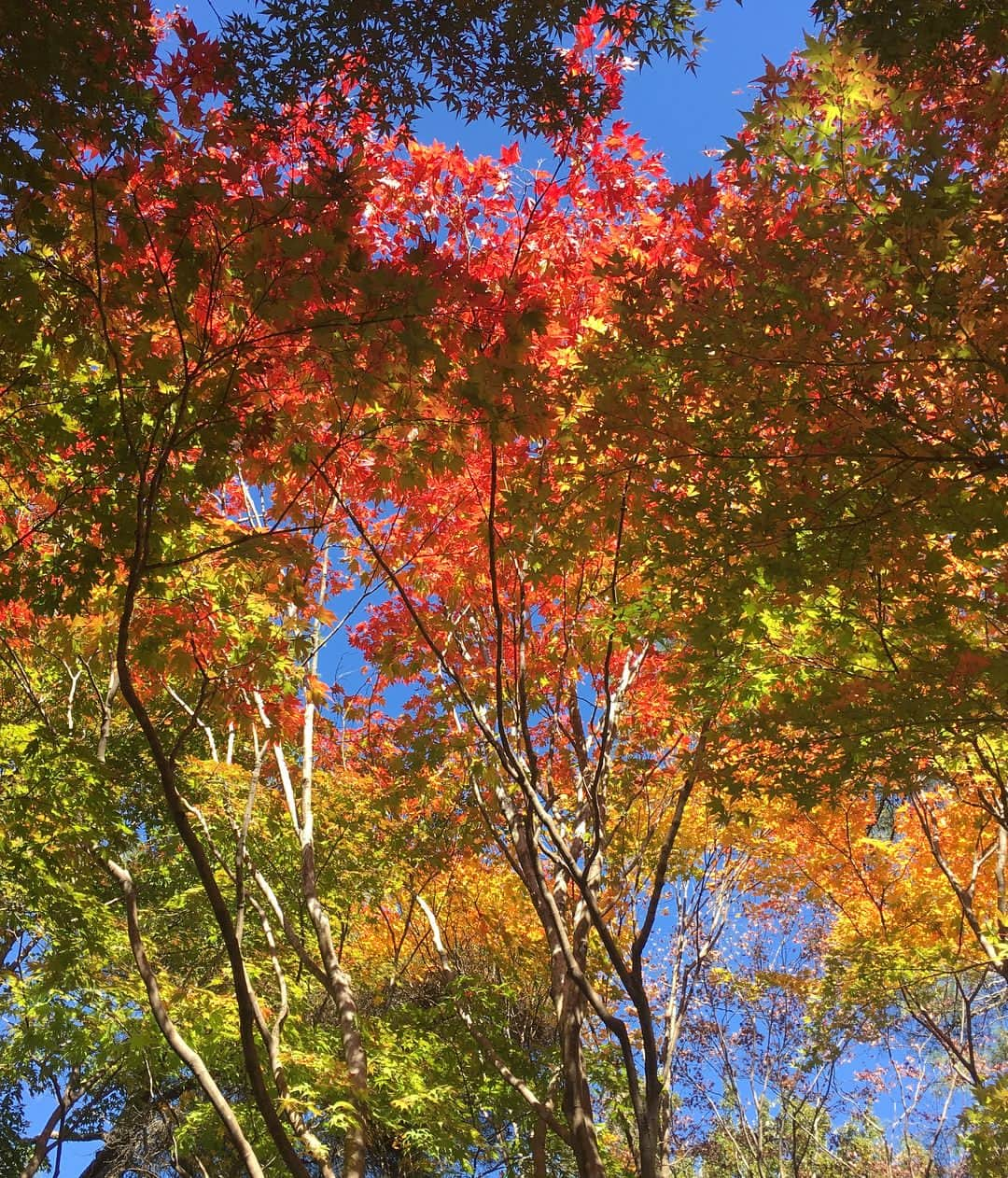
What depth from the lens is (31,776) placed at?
6.52m

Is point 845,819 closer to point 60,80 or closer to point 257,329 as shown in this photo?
point 257,329

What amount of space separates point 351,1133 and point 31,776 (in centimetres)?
343

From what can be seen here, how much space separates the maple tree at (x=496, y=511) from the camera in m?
3.39

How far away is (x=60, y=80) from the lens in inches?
126

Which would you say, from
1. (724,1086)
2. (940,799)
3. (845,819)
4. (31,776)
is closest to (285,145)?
(31,776)

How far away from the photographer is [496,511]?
5.63m

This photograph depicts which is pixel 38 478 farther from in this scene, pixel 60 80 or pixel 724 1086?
pixel 724 1086

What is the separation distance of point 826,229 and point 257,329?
2.42 metres

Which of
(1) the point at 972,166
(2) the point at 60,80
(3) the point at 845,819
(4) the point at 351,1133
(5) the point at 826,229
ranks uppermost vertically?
(3) the point at 845,819

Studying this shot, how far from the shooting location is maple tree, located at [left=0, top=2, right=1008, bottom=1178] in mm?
3393

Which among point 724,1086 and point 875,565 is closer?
point 875,565

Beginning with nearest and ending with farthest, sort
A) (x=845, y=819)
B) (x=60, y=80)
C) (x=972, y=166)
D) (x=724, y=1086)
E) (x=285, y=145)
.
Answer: (x=60, y=80)
(x=972, y=166)
(x=285, y=145)
(x=845, y=819)
(x=724, y=1086)

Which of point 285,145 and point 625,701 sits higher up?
point 285,145

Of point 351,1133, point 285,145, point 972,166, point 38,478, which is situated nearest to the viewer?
point 972,166
